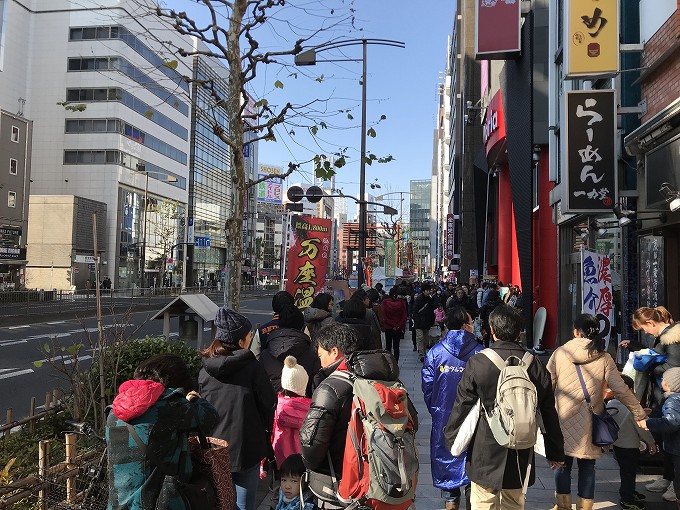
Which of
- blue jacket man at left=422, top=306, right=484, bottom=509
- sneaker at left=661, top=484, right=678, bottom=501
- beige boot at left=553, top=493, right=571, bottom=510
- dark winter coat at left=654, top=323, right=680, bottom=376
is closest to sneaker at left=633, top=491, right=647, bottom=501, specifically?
sneaker at left=661, top=484, right=678, bottom=501

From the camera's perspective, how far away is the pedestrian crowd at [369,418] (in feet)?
8.95

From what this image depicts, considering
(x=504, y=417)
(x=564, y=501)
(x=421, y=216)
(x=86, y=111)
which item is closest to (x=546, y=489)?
(x=564, y=501)

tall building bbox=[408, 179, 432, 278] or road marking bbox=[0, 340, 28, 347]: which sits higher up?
tall building bbox=[408, 179, 432, 278]

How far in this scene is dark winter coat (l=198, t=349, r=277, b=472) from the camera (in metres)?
3.79

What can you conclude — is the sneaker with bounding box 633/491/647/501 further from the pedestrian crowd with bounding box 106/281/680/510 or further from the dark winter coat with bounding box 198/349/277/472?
the dark winter coat with bounding box 198/349/277/472

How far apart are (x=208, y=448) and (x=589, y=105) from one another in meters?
8.46

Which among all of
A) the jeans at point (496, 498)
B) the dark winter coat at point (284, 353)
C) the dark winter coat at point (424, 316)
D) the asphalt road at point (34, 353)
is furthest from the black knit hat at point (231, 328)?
the dark winter coat at point (424, 316)

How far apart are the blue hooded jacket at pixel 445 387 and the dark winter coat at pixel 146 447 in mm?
2657

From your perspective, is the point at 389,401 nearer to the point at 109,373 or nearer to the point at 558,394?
the point at 558,394

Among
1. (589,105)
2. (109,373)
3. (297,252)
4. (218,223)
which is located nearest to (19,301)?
(297,252)

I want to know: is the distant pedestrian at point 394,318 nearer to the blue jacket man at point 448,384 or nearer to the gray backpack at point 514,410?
the blue jacket man at point 448,384

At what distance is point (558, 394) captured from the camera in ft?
15.3

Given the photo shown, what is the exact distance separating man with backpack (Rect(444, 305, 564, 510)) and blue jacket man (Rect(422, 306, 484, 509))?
3.11 ft

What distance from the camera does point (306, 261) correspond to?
35.0 feet
